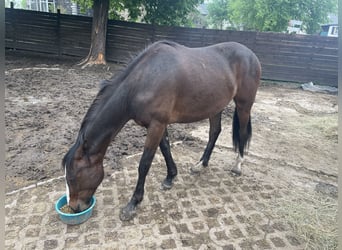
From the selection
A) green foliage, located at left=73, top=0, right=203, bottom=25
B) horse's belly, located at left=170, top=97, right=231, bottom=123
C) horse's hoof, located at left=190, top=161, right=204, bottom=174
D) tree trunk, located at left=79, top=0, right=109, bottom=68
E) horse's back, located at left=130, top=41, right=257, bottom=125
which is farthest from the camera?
green foliage, located at left=73, top=0, right=203, bottom=25

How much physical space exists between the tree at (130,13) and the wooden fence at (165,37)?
2.58ft

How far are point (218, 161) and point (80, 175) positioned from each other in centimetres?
204

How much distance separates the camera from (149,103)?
89.5 inches

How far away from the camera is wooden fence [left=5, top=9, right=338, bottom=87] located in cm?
881

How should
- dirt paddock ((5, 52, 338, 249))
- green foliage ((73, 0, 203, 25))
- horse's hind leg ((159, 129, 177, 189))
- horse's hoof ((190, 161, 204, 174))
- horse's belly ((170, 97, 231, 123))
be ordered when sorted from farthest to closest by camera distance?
green foliage ((73, 0, 203, 25)) < horse's hoof ((190, 161, 204, 174)) < horse's hind leg ((159, 129, 177, 189)) < horse's belly ((170, 97, 231, 123)) < dirt paddock ((5, 52, 338, 249))

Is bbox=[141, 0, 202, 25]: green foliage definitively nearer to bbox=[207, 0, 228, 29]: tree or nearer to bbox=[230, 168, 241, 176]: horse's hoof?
bbox=[230, 168, 241, 176]: horse's hoof

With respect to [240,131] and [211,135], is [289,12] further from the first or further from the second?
[211,135]

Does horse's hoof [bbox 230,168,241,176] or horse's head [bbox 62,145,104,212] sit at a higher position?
horse's head [bbox 62,145,104,212]

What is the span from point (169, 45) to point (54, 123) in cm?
258

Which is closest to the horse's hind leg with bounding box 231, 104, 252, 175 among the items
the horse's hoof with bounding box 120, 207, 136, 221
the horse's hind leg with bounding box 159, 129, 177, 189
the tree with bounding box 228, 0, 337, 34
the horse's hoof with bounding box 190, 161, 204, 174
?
the horse's hoof with bounding box 190, 161, 204, 174

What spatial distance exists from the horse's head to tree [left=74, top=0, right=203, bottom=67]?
24.2ft

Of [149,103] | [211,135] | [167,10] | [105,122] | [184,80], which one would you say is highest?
[167,10]

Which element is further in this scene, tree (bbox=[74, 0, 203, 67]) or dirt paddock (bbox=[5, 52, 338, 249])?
tree (bbox=[74, 0, 203, 67])

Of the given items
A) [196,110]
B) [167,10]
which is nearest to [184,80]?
[196,110]
